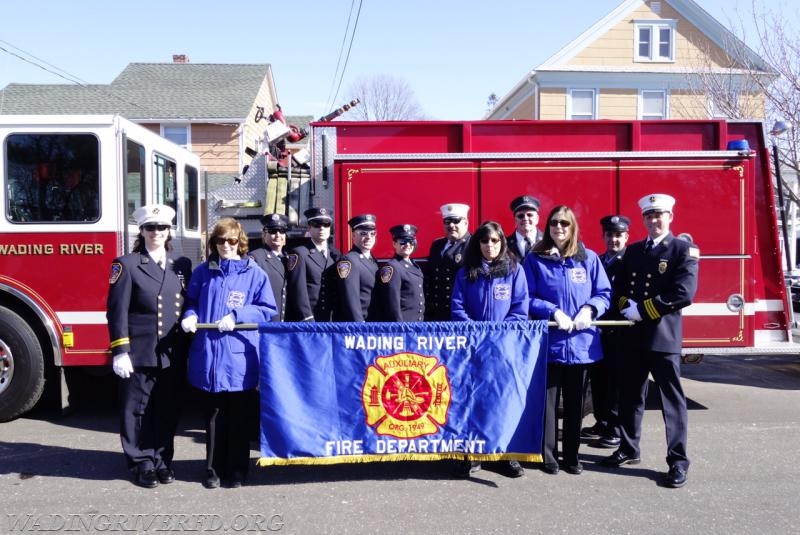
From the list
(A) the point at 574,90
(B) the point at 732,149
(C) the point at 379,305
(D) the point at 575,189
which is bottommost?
(C) the point at 379,305

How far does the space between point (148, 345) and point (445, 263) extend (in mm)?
2347

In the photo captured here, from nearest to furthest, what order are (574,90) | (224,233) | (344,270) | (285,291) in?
(224,233)
(344,270)
(285,291)
(574,90)

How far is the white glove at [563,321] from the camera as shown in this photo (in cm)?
440

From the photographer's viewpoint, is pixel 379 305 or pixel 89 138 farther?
pixel 89 138

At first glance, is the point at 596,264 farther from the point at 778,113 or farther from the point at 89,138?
the point at 778,113

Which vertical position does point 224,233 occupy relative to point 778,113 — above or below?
below

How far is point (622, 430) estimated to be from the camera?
16.2 feet

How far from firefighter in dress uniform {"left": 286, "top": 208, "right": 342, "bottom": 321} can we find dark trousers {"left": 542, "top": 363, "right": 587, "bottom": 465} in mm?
1866

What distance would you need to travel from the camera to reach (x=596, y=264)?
466cm

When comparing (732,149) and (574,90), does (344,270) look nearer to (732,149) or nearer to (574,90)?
(732,149)

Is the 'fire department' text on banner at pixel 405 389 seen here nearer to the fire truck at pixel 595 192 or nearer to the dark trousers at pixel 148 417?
the dark trousers at pixel 148 417

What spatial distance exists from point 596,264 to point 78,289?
4.36 meters

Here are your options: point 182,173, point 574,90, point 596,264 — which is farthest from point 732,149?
point 574,90

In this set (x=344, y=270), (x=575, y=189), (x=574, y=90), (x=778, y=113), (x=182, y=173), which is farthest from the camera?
(x=574, y=90)
